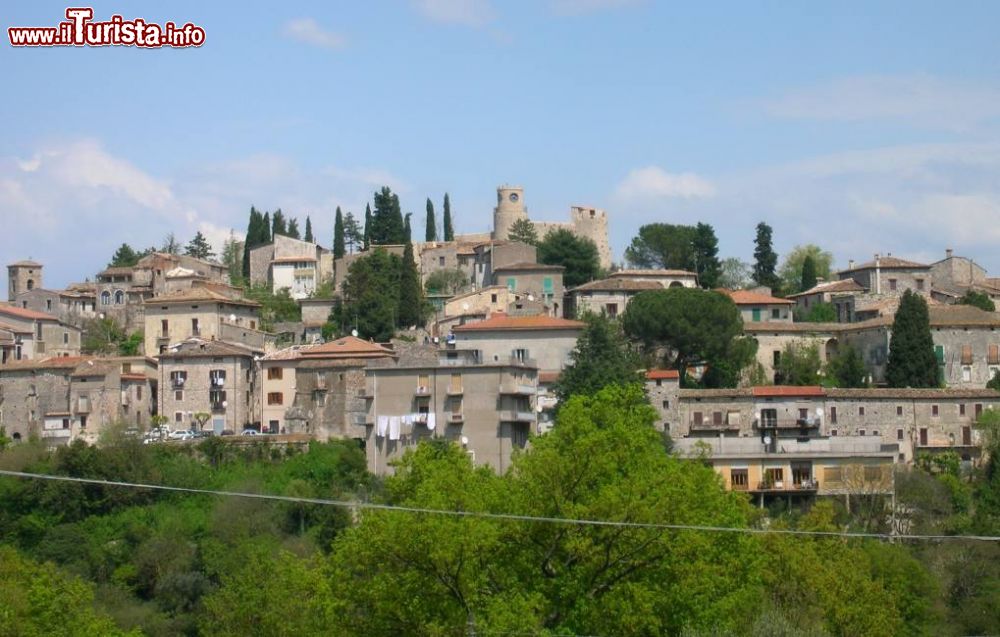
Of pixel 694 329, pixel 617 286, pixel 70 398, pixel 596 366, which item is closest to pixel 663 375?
pixel 596 366

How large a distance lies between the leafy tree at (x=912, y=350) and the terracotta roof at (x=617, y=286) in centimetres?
1335

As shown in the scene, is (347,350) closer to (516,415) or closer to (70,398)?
(516,415)

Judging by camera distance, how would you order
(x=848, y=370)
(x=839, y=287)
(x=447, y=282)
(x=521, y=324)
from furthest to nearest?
1. (x=447, y=282)
2. (x=839, y=287)
3. (x=848, y=370)
4. (x=521, y=324)

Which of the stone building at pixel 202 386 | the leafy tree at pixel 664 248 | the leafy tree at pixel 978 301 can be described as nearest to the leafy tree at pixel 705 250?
the leafy tree at pixel 664 248

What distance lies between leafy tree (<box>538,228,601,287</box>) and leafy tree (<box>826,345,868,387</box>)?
59.3 feet

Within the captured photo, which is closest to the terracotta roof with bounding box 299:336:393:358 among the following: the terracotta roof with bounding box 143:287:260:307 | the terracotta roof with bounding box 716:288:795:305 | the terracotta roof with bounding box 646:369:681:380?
the terracotta roof with bounding box 143:287:260:307

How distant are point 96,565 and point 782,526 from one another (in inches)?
960

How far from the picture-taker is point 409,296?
84.9 meters

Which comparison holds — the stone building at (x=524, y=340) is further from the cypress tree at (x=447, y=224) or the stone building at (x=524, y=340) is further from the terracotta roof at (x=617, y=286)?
the cypress tree at (x=447, y=224)

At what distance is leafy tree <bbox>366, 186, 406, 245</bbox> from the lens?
101125 mm

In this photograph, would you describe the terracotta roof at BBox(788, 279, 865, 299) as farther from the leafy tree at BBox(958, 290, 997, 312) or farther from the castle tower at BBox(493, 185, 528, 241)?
the castle tower at BBox(493, 185, 528, 241)

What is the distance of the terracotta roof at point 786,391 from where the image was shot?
69.2 m

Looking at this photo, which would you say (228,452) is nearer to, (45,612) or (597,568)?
(45,612)

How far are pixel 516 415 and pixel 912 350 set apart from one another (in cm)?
1815
